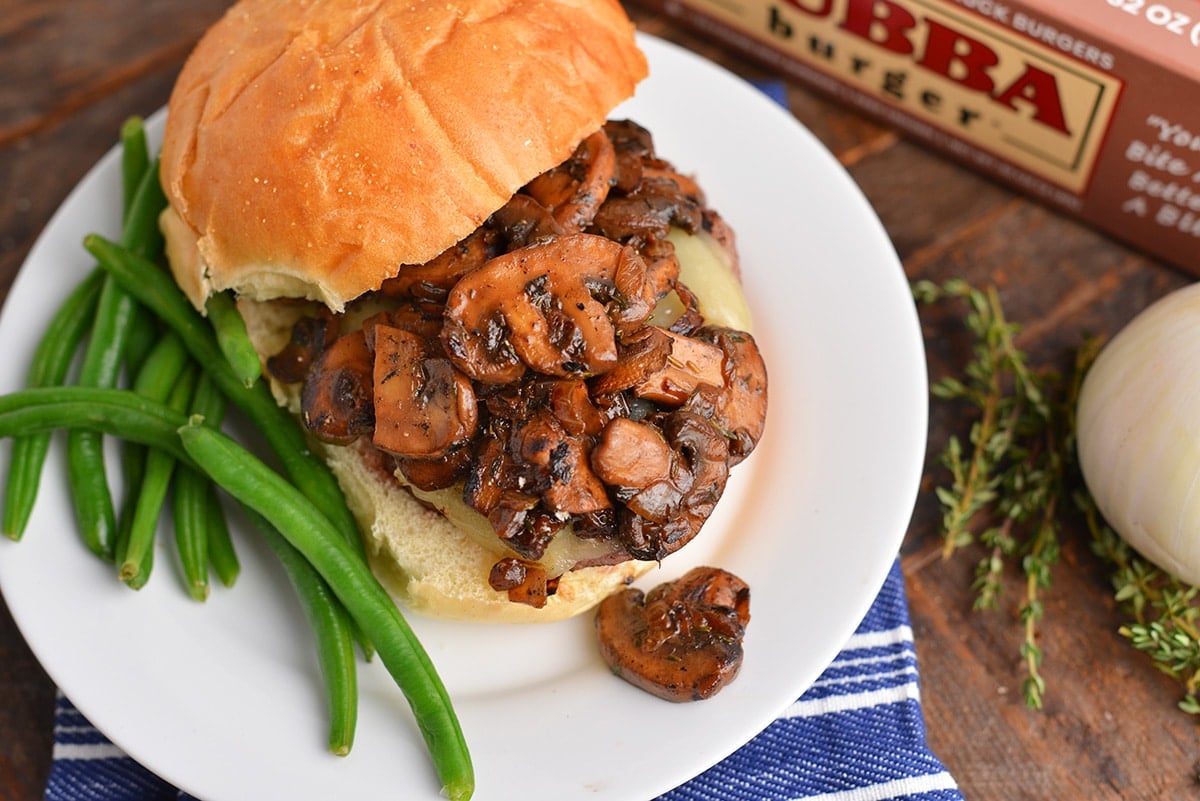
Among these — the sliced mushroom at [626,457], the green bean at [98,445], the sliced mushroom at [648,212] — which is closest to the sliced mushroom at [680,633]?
the sliced mushroom at [626,457]

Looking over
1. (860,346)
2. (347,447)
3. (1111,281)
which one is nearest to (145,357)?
(347,447)

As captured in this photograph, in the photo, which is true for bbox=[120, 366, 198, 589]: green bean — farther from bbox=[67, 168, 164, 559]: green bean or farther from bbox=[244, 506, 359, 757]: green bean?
bbox=[244, 506, 359, 757]: green bean

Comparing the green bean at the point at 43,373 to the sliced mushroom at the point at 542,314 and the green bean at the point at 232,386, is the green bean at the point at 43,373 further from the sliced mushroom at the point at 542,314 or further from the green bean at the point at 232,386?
the sliced mushroom at the point at 542,314

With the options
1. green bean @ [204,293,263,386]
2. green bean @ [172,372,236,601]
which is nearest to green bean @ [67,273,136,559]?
green bean @ [172,372,236,601]

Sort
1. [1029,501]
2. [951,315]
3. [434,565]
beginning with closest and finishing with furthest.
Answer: [434,565] < [1029,501] < [951,315]

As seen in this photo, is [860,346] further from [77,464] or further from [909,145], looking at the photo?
[77,464]

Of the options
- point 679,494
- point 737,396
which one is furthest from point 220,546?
point 737,396

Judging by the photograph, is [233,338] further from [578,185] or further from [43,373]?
[578,185]
